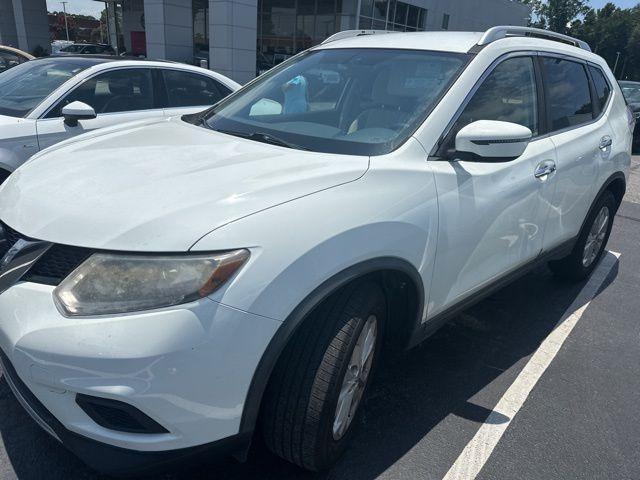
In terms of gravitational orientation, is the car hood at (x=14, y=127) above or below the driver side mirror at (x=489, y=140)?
below

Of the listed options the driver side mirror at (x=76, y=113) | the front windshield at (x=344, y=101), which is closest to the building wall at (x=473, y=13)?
the driver side mirror at (x=76, y=113)

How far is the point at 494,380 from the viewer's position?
3162 millimetres

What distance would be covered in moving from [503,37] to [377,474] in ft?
7.98

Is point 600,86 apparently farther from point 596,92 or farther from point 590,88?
point 590,88

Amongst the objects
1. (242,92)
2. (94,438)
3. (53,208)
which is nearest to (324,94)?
(242,92)

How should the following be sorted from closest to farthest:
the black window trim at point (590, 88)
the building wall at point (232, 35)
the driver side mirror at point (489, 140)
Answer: the driver side mirror at point (489, 140), the black window trim at point (590, 88), the building wall at point (232, 35)

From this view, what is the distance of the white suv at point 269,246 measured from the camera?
1.73 m

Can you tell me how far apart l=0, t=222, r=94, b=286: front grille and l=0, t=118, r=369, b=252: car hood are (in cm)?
3

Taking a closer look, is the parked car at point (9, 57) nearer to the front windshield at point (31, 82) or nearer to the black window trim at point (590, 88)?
the front windshield at point (31, 82)

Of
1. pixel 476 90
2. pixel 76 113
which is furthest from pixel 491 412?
pixel 76 113

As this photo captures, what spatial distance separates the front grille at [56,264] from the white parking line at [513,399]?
5.83 feet

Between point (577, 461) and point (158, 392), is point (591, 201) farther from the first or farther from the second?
point (158, 392)

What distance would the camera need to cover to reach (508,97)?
3.11 m

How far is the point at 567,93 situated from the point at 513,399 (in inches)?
84.1
